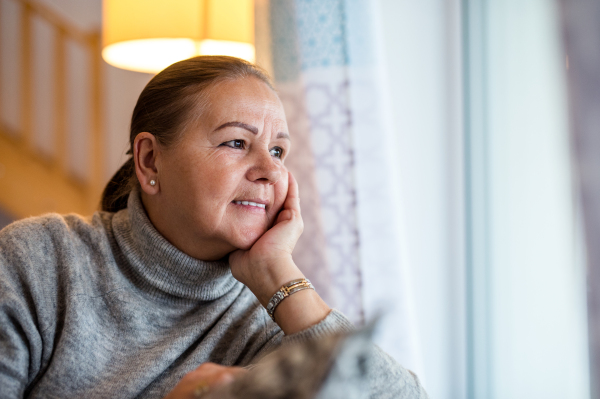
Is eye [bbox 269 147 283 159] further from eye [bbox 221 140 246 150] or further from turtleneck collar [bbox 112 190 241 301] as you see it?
turtleneck collar [bbox 112 190 241 301]

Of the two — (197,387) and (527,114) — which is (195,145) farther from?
(527,114)

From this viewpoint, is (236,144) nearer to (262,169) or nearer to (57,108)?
(262,169)

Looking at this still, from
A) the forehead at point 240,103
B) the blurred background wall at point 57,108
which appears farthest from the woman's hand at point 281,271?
the blurred background wall at point 57,108

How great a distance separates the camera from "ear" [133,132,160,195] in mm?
1151

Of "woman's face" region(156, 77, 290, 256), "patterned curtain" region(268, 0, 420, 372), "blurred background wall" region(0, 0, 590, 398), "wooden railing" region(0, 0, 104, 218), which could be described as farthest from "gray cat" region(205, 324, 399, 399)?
"wooden railing" region(0, 0, 104, 218)

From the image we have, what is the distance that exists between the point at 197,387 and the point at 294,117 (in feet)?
4.06

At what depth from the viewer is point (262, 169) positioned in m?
1.11

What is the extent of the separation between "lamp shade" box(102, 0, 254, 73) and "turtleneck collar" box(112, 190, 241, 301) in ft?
2.43

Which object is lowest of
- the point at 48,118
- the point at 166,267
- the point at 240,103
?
the point at 166,267

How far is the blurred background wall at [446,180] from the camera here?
1.40 meters

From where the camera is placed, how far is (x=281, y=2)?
187 cm

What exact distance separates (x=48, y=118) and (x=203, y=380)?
12.6ft

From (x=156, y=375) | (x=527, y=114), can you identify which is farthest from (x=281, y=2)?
(x=156, y=375)

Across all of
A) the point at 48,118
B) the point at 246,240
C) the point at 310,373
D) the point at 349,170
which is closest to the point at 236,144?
the point at 246,240
